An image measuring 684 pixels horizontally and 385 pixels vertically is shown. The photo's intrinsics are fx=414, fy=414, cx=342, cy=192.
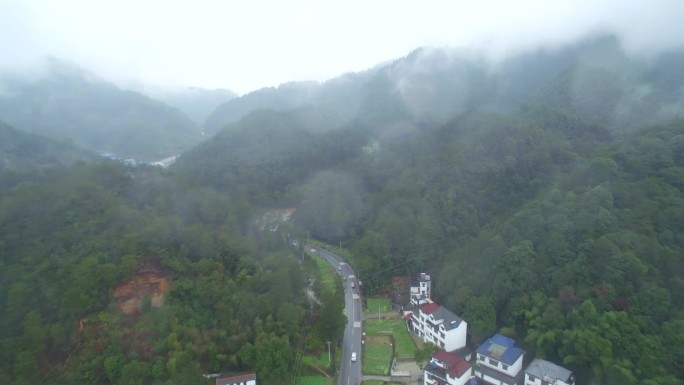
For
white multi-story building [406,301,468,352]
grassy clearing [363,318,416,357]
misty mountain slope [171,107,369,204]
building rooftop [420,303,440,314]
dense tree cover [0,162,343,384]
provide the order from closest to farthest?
dense tree cover [0,162,343,384] < white multi-story building [406,301,468,352] < grassy clearing [363,318,416,357] < building rooftop [420,303,440,314] < misty mountain slope [171,107,369,204]

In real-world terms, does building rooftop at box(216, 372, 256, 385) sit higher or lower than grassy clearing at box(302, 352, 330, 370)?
higher

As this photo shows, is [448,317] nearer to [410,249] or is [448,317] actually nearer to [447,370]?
[447,370]

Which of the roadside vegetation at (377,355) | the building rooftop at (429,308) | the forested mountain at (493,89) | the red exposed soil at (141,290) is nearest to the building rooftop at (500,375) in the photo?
the building rooftop at (429,308)

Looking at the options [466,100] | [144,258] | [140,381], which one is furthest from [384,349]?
[466,100]

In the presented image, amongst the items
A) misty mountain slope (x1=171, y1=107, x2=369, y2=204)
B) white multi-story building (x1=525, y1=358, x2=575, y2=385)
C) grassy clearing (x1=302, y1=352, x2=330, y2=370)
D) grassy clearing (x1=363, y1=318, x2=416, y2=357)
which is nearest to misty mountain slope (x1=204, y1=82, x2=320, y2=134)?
misty mountain slope (x1=171, y1=107, x2=369, y2=204)

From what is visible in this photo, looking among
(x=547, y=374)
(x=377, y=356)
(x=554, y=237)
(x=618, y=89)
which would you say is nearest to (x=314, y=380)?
(x=377, y=356)

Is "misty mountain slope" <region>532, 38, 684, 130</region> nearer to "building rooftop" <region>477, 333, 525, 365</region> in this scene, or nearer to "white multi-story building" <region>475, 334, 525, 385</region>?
"building rooftop" <region>477, 333, 525, 365</region>
